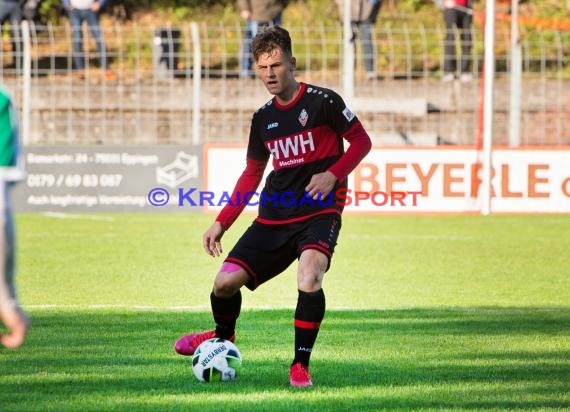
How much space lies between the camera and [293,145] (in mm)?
7023

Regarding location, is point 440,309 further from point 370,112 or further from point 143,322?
point 370,112

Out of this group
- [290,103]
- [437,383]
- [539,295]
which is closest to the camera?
[437,383]

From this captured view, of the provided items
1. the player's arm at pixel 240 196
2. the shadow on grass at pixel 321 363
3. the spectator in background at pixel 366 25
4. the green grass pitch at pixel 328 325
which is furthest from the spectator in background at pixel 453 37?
the player's arm at pixel 240 196

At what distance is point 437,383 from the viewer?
21.7 feet

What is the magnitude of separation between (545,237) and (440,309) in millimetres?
7029

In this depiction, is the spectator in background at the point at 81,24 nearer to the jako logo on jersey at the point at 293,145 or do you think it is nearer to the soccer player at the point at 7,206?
the jako logo on jersey at the point at 293,145

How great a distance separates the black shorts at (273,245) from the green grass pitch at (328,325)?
56cm

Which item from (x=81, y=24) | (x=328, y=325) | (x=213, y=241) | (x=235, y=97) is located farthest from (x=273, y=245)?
(x=81, y=24)

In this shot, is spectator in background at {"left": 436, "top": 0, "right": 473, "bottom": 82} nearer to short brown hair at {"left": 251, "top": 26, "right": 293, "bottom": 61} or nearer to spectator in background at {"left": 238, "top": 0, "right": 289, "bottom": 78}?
spectator in background at {"left": 238, "top": 0, "right": 289, "bottom": 78}

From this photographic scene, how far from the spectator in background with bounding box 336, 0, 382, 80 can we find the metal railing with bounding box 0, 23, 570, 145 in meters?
0.34

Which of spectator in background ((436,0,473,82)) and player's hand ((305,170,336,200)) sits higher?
spectator in background ((436,0,473,82))

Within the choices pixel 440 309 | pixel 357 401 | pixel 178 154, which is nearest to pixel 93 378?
pixel 357 401

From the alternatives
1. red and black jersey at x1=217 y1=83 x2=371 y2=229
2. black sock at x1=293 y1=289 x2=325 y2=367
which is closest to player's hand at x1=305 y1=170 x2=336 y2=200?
red and black jersey at x1=217 y1=83 x2=371 y2=229

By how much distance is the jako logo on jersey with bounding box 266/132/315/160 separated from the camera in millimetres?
7000
